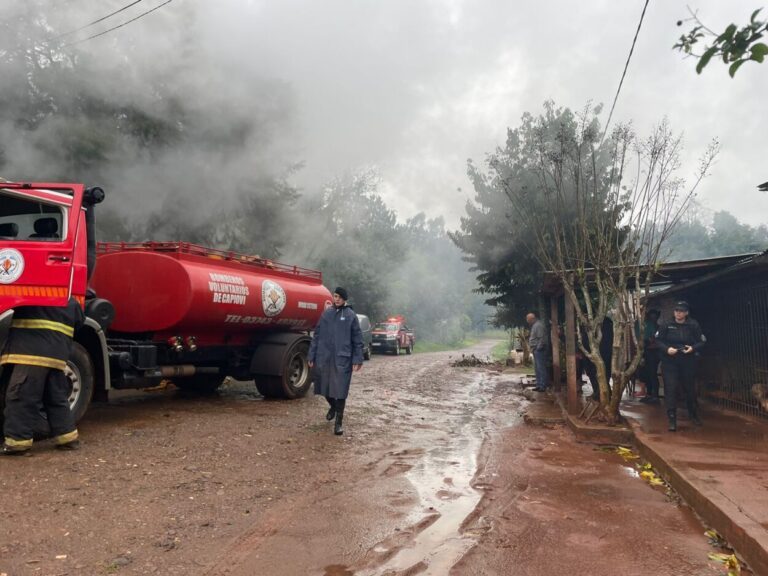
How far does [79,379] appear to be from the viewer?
5551 mm

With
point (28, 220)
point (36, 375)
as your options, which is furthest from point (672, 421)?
point (28, 220)

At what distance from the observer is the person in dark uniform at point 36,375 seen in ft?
15.3

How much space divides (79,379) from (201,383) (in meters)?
3.59

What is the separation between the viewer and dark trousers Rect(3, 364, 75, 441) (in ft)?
15.3

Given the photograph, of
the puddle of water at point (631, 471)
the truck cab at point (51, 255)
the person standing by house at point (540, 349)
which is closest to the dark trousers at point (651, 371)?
the person standing by house at point (540, 349)

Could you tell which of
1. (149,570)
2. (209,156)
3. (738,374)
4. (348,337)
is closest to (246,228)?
(209,156)

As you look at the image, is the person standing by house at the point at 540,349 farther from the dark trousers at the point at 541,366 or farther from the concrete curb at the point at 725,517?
the concrete curb at the point at 725,517

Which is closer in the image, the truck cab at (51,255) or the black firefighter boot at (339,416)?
the truck cab at (51,255)

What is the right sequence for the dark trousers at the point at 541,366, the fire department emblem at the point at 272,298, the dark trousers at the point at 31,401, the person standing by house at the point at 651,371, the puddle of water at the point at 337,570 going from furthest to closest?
the dark trousers at the point at 541,366
the person standing by house at the point at 651,371
the fire department emblem at the point at 272,298
the dark trousers at the point at 31,401
the puddle of water at the point at 337,570

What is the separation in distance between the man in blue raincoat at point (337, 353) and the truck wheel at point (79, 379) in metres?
2.48

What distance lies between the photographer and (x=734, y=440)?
235 inches

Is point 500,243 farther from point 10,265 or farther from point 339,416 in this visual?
point 10,265

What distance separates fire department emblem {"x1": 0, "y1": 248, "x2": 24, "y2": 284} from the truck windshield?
0.91 ft

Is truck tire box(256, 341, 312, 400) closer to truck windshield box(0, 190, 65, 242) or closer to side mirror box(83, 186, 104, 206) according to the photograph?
side mirror box(83, 186, 104, 206)
